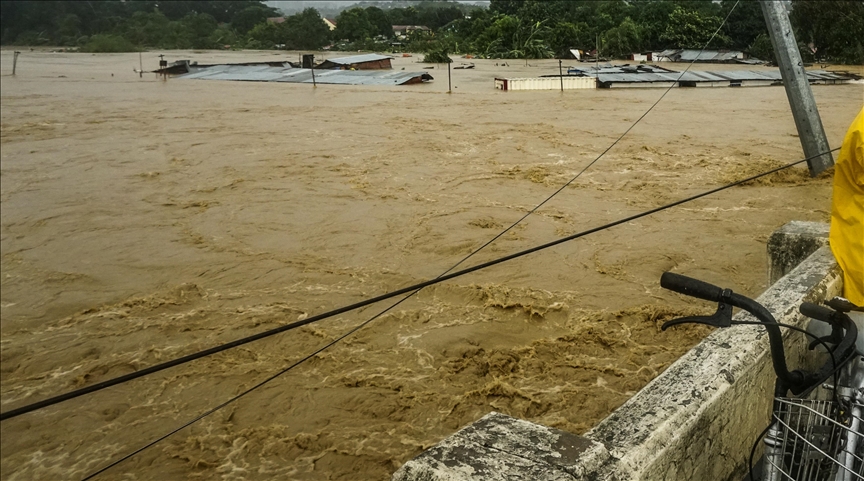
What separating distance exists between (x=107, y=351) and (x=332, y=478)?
7.20 feet

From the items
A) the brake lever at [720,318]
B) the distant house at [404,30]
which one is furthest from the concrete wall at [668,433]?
the distant house at [404,30]

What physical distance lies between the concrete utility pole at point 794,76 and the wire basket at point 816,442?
6.99 m

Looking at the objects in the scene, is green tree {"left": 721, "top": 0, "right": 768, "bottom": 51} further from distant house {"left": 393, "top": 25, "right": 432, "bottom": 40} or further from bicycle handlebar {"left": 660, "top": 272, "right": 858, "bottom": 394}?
bicycle handlebar {"left": 660, "top": 272, "right": 858, "bottom": 394}

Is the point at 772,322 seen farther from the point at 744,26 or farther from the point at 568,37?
the point at 568,37

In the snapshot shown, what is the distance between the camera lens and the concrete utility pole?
24.8 ft

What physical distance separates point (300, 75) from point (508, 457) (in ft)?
75.7

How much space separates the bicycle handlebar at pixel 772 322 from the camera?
143cm

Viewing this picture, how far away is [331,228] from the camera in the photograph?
7359mm

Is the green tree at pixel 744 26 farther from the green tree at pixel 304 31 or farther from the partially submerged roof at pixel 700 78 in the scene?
the green tree at pixel 304 31

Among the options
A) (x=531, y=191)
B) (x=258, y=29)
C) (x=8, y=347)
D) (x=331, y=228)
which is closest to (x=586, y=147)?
(x=531, y=191)

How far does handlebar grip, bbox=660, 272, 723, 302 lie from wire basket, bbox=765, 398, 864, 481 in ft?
0.94

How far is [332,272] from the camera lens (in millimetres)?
6109

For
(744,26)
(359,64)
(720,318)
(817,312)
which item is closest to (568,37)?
(744,26)

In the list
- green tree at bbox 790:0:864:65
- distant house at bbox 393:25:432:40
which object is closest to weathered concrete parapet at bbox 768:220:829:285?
green tree at bbox 790:0:864:65
